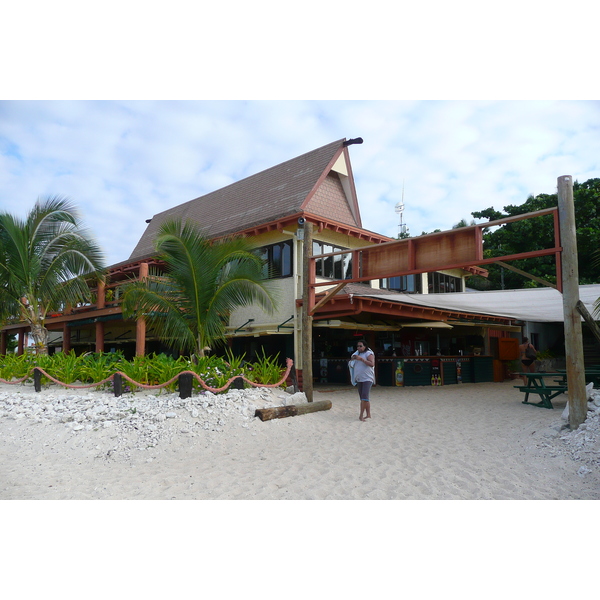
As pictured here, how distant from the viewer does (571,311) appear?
289 inches

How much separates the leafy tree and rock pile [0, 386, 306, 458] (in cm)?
1877

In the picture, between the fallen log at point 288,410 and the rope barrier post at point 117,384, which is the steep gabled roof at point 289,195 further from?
the rope barrier post at point 117,384

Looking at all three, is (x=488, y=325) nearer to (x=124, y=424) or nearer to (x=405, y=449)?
(x=405, y=449)

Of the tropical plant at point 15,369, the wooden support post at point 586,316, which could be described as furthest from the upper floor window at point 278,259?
the wooden support post at point 586,316

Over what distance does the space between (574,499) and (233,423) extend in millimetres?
5437

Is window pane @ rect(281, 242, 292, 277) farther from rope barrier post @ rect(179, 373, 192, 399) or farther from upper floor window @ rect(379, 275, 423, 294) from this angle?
rope barrier post @ rect(179, 373, 192, 399)

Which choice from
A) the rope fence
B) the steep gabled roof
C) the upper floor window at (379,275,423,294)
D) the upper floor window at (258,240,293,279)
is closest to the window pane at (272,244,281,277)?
the upper floor window at (258,240,293,279)

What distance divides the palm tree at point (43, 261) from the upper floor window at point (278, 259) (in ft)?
15.9


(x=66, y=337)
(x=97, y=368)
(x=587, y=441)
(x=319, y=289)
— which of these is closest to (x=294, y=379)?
(x=319, y=289)

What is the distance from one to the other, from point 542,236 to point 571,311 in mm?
20773

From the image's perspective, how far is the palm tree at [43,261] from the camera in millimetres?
12898

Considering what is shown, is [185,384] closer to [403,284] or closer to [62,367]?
[62,367]

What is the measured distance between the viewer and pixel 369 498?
5.49 m

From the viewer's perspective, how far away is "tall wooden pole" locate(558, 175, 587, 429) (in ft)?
23.6
